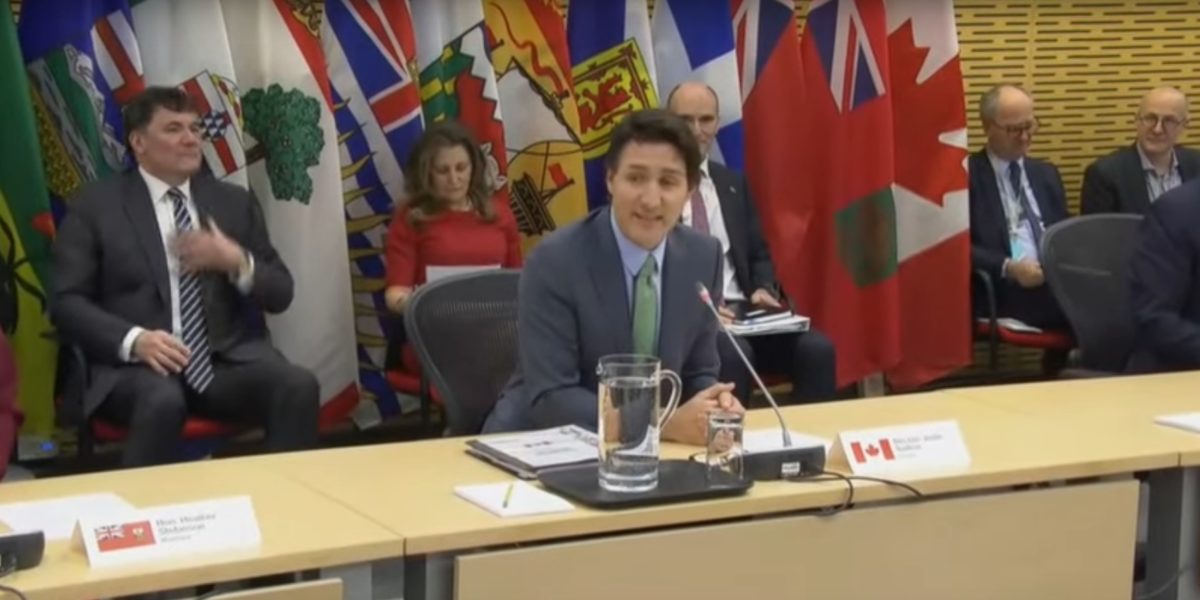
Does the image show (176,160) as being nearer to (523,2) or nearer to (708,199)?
(523,2)

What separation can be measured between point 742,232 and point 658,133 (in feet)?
6.46

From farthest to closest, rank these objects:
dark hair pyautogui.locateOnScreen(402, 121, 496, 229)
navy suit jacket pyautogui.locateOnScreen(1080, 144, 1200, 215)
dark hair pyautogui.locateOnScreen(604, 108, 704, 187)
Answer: navy suit jacket pyautogui.locateOnScreen(1080, 144, 1200, 215) < dark hair pyautogui.locateOnScreen(402, 121, 496, 229) < dark hair pyautogui.locateOnScreen(604, 108, 704, 187)

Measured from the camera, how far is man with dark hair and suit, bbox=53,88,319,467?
12.9 feet

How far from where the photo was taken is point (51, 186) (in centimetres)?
431

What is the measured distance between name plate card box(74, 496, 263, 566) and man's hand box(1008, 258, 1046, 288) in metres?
3.61

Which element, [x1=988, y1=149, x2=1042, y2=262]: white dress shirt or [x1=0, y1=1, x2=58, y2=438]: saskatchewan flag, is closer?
[x1=0, y1=1, x2=58, y2=438]: saskatchewan flag

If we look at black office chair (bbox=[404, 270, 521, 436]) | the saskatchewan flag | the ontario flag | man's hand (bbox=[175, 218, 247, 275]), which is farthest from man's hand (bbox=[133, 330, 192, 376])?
the ontario flag

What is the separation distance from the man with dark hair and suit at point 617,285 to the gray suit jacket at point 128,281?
129 cm

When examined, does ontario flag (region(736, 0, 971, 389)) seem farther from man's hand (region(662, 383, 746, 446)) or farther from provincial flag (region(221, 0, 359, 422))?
man's hand (region(662, 383, 746, 446))

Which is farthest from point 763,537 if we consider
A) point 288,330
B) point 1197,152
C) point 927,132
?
point 1197,152

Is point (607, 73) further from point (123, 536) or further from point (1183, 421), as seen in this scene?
point (123, 536)

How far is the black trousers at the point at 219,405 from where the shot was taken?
3824 millimetres

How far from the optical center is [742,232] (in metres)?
4.97

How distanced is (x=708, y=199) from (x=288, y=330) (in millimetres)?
1368
